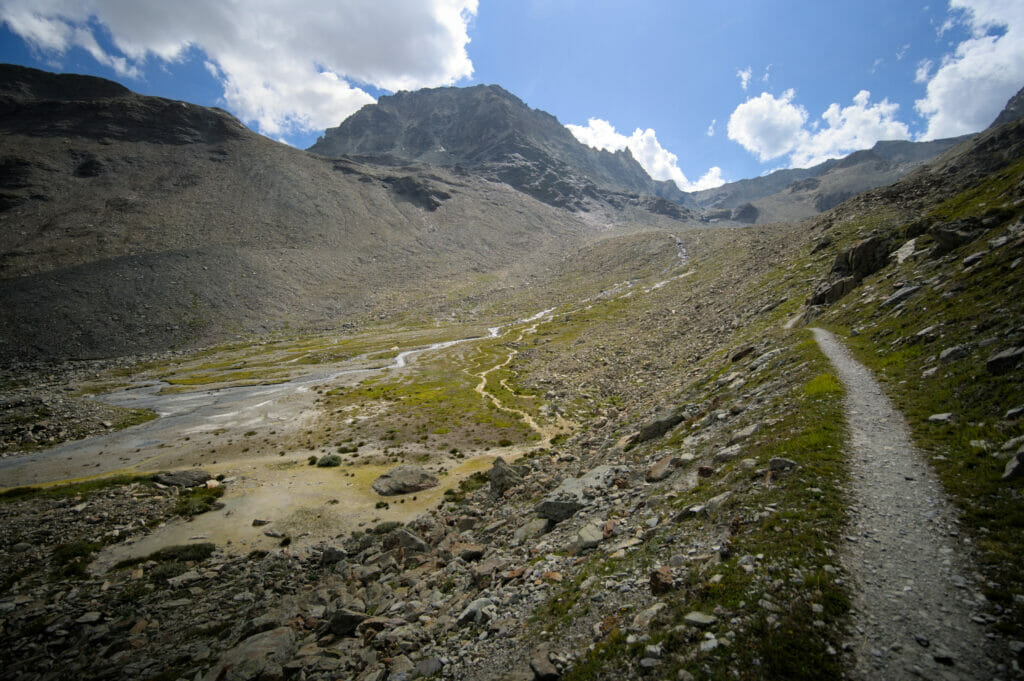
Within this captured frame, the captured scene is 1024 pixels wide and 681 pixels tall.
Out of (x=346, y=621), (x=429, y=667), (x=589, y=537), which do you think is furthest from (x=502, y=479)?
(x=429, y=667)

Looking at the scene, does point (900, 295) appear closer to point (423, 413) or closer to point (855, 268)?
point (855, 268)

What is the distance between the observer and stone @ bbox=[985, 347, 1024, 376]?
46.3 feet

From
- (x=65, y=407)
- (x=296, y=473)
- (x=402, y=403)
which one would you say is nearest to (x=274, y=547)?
(x=296, y=473)

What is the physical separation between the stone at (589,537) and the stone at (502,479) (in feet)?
45.5

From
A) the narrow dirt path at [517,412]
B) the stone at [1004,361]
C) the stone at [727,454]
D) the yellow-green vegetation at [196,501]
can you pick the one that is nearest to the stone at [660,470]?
the stone at [727,454]

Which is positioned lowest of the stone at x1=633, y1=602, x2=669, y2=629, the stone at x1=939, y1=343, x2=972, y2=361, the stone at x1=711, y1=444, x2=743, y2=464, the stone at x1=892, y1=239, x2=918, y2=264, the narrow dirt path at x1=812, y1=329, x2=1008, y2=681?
the narrow dirt path at x1=812, y1=329, x2=1008, y2=681

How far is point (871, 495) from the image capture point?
37.7 feet

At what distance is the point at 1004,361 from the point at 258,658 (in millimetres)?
29709

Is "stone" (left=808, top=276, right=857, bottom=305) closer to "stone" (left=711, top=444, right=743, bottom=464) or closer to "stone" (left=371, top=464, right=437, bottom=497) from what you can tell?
"stone" (left=711, top=444, right=743, bottom=464)

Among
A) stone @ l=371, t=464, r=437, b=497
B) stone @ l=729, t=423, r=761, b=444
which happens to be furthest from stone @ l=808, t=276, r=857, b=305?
stone @ l=371, t=464, r=437, b=497

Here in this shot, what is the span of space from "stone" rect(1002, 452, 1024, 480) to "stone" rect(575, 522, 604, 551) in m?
11.0

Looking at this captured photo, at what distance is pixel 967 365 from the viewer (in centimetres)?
1622

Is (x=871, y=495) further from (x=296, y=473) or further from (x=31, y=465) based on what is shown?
(x=31, y=465)

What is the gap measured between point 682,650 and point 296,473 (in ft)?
137
